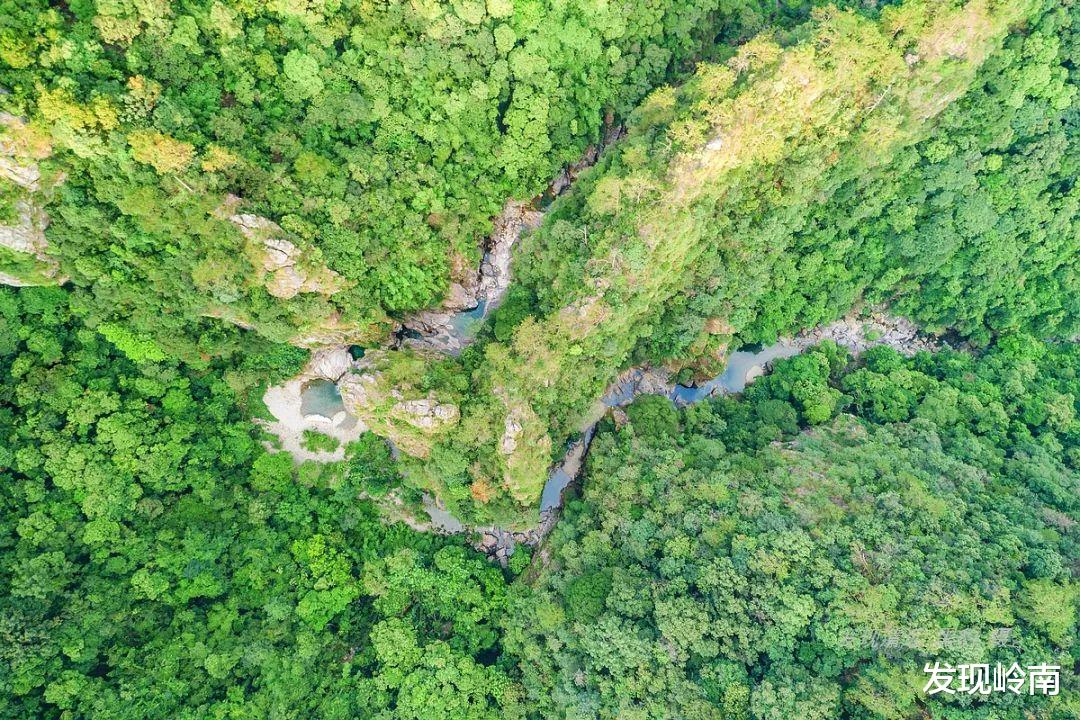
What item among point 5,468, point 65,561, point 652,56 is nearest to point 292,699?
point 65,561

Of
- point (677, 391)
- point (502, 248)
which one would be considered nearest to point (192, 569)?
point (502, 248)

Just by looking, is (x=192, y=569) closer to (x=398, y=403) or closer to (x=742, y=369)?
(x=398, y=403)

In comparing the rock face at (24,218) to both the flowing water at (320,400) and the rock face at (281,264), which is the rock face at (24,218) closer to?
the rock face at (281,264)

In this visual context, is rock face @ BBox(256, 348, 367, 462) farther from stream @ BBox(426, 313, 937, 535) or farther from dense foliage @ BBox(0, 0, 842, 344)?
stream @ BBox(426, 313, 937, 535)

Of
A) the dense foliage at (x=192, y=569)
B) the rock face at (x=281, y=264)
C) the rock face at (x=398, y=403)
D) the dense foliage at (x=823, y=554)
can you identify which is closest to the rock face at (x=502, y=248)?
the rock face at (x=398, y=403)

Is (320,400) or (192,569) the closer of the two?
(192,569)

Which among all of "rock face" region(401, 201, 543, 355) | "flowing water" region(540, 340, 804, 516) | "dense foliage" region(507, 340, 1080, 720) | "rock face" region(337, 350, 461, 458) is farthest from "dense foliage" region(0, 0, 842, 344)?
"dense foliage" region(507, 340, 1080, 720)
